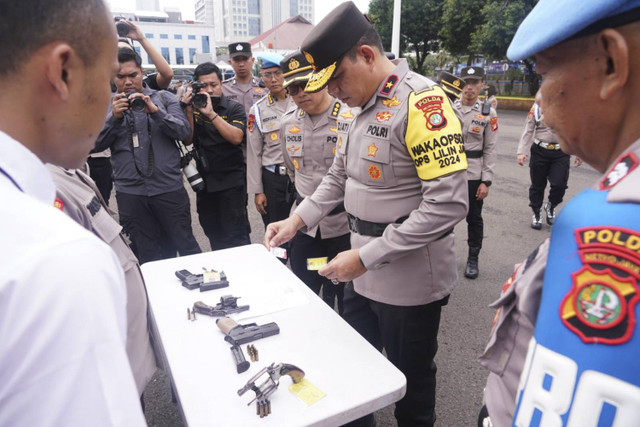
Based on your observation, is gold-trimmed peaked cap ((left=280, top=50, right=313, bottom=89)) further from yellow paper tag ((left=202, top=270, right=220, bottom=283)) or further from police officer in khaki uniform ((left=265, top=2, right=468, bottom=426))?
yellow paper tag ((left=202, top=270, right=220, bottom=283))

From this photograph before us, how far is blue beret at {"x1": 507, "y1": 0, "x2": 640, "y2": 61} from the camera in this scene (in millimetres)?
560

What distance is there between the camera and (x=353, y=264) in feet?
5.41

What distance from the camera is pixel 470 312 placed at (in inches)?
130

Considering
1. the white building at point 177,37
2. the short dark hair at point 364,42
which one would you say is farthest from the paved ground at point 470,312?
the white building at point 177,37

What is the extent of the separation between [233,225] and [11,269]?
3364 mm

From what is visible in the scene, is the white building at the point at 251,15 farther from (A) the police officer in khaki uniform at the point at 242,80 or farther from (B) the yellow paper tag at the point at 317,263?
(B) the yellow paper tag at the point at 317,263

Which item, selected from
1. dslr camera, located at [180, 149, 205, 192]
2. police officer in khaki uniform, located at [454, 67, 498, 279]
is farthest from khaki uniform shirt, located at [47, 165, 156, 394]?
police officer in khaki uniform, located at [454, 67, 498, 279]

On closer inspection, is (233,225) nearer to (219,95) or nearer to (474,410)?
(219,95)

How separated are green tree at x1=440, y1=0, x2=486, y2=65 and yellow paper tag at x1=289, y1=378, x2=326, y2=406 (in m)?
23.3

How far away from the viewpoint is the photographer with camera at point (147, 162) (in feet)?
10.0

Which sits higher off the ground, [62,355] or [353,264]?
[62,355]

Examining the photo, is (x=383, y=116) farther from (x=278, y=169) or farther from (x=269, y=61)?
(x=269, y=61)

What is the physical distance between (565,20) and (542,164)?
5.11 meters

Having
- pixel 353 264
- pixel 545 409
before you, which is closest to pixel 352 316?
pixel 353 264
